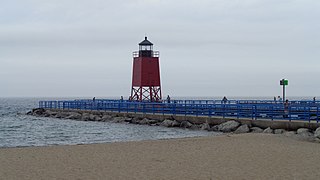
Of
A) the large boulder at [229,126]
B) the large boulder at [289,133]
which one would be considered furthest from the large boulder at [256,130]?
the large boulder at [289,133]

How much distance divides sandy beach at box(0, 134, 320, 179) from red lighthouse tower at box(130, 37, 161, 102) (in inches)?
1055

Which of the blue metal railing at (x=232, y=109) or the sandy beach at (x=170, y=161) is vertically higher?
the blue metal railing at (x=232, y=109)

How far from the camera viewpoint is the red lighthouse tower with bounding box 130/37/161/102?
4622 centimetres

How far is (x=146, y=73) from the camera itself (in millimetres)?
46250

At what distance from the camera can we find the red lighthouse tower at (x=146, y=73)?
46219mm

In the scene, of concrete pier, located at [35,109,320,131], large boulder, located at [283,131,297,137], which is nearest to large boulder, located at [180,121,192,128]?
concrete pier, located at [35,109,320,131]

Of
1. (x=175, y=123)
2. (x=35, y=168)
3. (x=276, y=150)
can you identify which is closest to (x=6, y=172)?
(x=35, y=168)

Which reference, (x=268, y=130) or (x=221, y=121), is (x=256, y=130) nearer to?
(x=268, y=130)

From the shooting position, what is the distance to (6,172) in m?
12.5

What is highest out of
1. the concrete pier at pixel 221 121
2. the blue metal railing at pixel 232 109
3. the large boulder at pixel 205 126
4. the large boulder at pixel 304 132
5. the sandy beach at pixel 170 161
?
the blue metal railing at pixel 232 109

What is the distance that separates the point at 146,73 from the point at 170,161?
1260 inches

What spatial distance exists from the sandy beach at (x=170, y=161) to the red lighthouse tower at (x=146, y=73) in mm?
26800

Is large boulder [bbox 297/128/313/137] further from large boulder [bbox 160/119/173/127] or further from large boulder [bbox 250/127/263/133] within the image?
large boulder [bbox 160/119/173/127]

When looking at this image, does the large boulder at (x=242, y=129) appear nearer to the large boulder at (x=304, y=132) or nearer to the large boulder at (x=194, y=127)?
the large boulder at (x=304, y=132)
